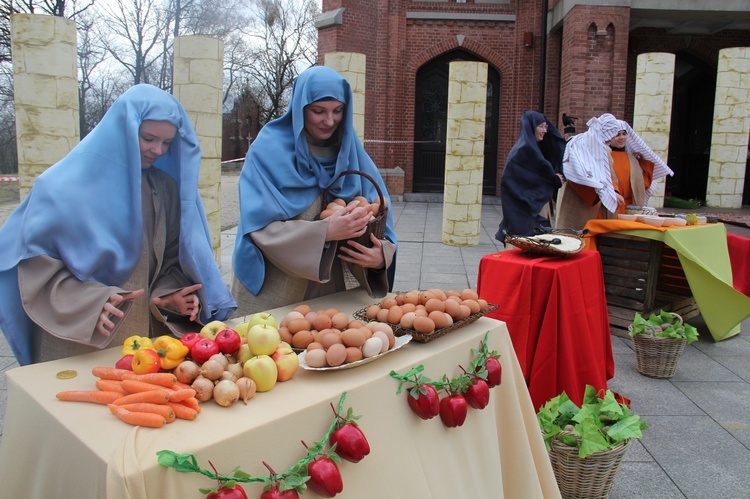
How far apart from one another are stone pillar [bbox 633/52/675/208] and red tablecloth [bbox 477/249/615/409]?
770 centimetres

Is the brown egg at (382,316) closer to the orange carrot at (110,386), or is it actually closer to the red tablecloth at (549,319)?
the orange carrot at (110,386)

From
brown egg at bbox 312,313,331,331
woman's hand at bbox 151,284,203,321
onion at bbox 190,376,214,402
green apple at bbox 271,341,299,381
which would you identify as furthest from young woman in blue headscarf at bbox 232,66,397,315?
onion at bbox 190,376,214,402

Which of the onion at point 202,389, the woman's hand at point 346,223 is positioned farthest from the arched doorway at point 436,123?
the onion at point 202,389

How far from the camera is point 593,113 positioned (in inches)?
550

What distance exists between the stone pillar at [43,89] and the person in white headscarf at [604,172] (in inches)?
197

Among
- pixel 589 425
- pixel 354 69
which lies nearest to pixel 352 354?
pixel 589 425

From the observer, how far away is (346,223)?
2510 millimetres

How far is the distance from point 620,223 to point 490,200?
11750 millimetres

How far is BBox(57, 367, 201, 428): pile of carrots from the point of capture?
1489 millimetres

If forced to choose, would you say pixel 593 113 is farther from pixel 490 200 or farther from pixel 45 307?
pixel 45 307

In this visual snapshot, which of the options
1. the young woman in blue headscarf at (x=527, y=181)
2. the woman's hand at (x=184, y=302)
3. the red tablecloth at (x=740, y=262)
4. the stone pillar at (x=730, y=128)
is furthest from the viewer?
the stone pillar at (x=730, y=128)

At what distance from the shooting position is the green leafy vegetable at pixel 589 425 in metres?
2.79

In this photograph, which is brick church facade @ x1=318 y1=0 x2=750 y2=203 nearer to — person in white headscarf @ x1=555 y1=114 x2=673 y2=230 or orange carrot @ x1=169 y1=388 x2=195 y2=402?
person in white headscarf @ x1=555 y1=114 x2=673 y2=230

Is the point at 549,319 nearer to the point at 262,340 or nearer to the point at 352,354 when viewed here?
the point at 352,354
